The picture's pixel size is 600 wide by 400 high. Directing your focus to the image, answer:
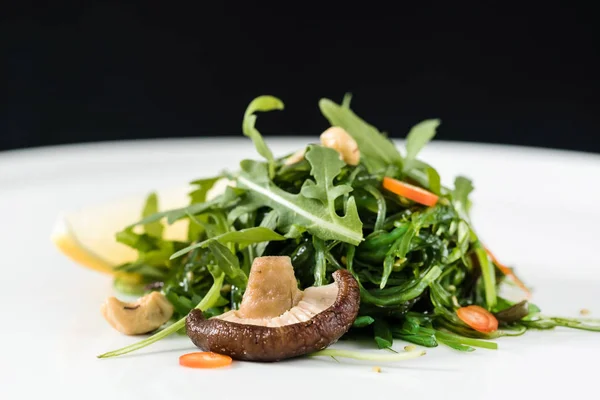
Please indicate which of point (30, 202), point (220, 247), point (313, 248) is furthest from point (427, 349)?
point (30, 202)

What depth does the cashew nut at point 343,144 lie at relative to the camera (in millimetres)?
3061

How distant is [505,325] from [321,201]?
82 cm

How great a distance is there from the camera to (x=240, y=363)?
7.98ft

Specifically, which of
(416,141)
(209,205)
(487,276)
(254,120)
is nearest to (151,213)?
(209,205)

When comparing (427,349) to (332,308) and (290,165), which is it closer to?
(332,308)

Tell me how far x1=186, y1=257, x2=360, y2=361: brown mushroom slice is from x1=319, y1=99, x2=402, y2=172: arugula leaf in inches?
29.8

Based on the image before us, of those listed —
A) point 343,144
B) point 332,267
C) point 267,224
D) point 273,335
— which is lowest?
point 273,335

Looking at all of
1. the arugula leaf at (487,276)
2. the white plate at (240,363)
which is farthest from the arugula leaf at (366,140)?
the white plate at (240,363)

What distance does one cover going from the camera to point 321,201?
9.40 feet

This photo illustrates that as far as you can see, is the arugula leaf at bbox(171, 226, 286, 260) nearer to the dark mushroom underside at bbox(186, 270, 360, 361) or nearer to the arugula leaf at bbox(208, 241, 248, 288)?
the arugula leaf at bbox(208, 241, 248, 288)

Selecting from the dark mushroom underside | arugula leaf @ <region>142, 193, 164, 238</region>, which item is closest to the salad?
the dark mushroom underside

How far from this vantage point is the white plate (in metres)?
2.29

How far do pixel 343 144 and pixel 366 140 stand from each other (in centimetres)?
25

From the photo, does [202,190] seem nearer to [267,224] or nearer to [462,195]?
[267,224]
